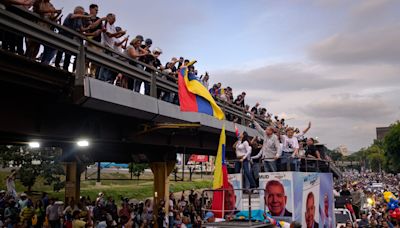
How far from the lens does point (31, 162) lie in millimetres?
35844

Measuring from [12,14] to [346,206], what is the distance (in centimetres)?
1472

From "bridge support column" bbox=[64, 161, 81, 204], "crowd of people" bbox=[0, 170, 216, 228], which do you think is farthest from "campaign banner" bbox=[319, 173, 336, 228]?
"bridge support column" bbox=[64, 161, 81, 204]

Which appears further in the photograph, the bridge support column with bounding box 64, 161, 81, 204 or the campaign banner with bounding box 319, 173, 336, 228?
the bridge support column with bounding box 64, 161, 81, 204

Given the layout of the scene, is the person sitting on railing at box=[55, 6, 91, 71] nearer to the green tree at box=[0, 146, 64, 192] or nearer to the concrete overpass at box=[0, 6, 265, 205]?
the concrete overpass at box=[0, 6, 265, 205]

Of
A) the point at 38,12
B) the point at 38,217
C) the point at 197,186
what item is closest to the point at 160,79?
the point at 38,12

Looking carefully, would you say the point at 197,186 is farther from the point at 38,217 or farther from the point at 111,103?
the point at 111,103

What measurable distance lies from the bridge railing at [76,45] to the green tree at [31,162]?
24176 mm

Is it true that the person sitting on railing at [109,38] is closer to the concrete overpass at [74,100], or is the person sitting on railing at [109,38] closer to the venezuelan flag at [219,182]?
the concrete overpass at [74,100]

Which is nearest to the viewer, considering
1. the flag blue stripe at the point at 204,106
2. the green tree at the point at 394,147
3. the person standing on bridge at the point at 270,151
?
the person standing on bridge at the point at 270,151

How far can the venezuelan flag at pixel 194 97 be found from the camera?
423 inches

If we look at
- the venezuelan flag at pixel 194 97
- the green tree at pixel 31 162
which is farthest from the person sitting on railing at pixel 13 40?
the green tree at pixel 31 162

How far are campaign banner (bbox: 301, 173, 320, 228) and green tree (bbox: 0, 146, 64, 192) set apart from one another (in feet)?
92.7

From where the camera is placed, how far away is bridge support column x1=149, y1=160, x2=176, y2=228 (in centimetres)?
1880

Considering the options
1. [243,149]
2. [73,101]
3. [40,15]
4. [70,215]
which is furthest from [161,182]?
[40,15]
